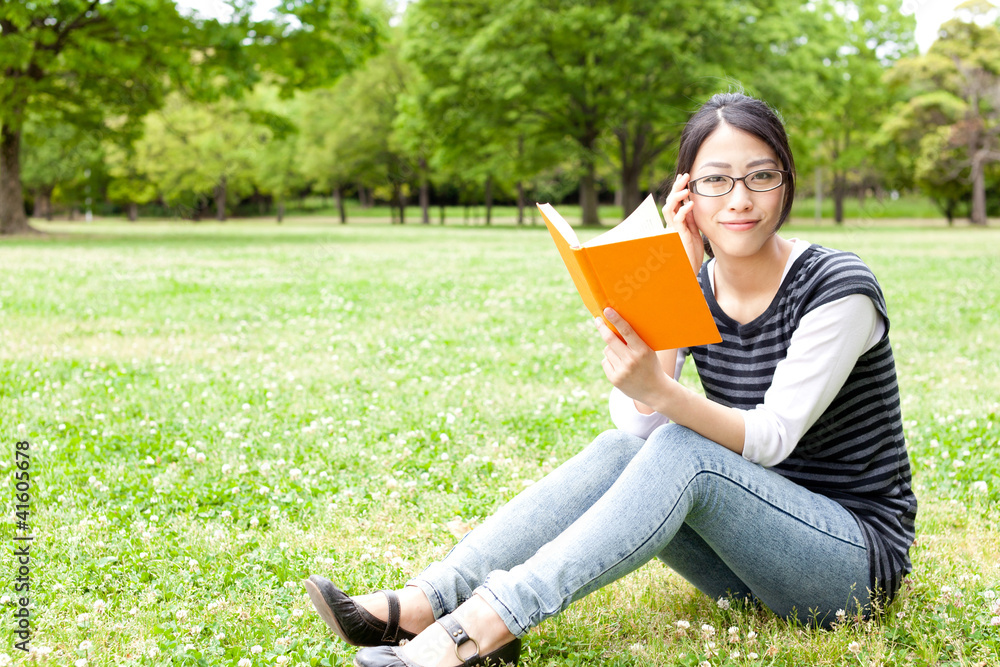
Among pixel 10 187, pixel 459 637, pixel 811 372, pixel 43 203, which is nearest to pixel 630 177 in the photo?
pixel 10 187

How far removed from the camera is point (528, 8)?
33844 millimetres

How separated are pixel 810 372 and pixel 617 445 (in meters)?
0.71

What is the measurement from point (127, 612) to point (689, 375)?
527cm

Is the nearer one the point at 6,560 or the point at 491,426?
the point at 6,560

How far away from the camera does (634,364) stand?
2.48m

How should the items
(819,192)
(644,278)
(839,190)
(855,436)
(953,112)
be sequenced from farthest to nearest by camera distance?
(819,192)
(839,190)
(953,112)
(855,436)
(644,278)

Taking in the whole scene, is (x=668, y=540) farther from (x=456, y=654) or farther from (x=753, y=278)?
(x=753, y=278)

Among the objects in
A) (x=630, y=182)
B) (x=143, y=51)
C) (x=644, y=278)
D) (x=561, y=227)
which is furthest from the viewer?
(x=630, y=182)

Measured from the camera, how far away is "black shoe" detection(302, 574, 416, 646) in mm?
2555

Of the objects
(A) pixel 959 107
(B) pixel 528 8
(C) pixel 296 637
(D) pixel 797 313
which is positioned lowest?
(C) pixel 296 637

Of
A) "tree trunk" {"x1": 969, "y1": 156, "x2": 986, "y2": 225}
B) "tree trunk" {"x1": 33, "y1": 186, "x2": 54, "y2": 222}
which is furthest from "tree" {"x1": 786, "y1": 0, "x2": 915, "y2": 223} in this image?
"tree trunk" {"x1": 33, "y1": 186, "x2": 54, "y2": 222}

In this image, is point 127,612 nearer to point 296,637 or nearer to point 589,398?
point 296,637

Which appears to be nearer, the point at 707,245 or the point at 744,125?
the point at 744,125

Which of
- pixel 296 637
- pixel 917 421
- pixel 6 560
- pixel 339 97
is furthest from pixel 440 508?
pixel 339 97
